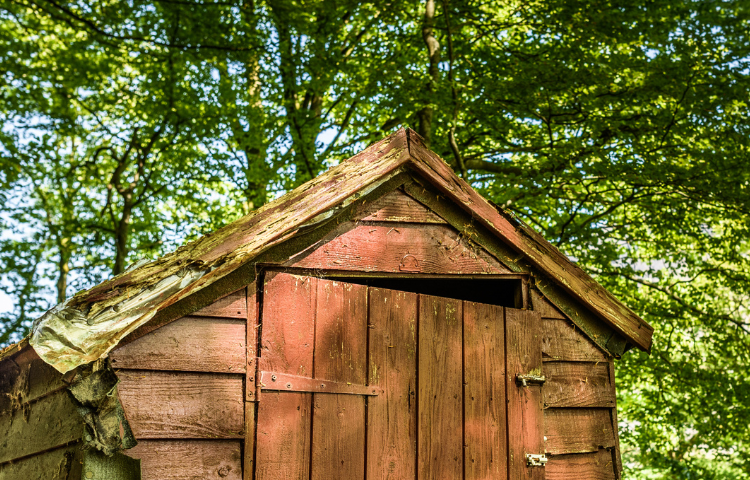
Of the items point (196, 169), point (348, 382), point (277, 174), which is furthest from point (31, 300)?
point (348, 382)

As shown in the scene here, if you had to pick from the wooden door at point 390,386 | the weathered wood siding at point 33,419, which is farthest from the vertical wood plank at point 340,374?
the weathered wood siding at point 33,419

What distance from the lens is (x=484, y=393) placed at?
11.7 ft

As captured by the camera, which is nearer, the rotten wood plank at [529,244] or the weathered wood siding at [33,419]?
the weathered wood siding at [33,419]

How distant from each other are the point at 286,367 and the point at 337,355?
282mm

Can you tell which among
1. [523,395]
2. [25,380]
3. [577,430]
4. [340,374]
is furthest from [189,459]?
[577,430]

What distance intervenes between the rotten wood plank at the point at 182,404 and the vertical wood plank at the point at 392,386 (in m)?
0.72

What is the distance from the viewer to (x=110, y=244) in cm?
1570

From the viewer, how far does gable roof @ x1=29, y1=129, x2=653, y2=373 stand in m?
2.75

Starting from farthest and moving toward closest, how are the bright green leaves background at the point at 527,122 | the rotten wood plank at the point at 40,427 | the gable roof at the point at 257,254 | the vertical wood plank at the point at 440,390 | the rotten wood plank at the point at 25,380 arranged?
the bright green leaves background at the point at 527,122 → the vertical wood plank at the point at 440,390 → the rotten wood plank at the point at 25,380 → the rotten wood plank at the point at 40,427 → the gable roof at the point at 257,254

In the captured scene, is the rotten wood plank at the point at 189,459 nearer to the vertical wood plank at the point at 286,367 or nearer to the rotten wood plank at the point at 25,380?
the vertical wood plank at the point at 286,367

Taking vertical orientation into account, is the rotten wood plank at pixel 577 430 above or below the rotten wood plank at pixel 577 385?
below

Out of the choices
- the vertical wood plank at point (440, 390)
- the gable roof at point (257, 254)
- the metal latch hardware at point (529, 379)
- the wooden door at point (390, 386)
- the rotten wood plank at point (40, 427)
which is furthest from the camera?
the metal latch hardware at point (529, 379)

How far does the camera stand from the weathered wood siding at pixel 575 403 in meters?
3.77

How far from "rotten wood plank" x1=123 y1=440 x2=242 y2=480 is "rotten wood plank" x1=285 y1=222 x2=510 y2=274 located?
3.20 feet
